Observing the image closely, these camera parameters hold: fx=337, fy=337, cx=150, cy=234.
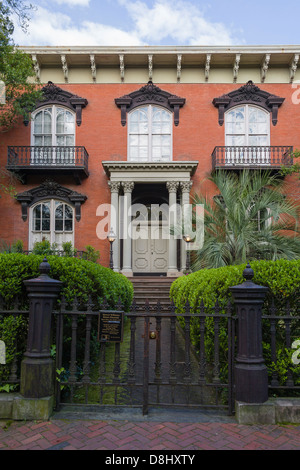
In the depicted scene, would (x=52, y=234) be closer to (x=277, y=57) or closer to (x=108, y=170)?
(x=108, y=170)

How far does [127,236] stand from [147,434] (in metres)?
12.0

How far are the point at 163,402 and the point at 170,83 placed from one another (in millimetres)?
16255

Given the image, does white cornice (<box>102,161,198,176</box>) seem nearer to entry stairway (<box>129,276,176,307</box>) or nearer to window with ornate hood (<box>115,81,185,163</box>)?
window with ornate hood (<box>115,81,185,163</box>)

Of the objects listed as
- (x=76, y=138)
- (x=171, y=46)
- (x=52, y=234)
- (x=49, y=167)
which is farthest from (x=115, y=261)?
(x=171, y=46)

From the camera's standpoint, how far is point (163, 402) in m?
4.30

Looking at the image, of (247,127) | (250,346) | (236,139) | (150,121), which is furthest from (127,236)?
(250,346)

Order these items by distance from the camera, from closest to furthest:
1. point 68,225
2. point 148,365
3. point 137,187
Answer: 1. point 148,365
2. point 68,225
3. point 137,187

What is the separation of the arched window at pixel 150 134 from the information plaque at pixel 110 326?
535 inches

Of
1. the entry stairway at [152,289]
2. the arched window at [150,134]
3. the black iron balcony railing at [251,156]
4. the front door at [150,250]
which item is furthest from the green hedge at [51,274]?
the arched window at [150,134]

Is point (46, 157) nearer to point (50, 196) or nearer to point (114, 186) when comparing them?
point (50, 196)

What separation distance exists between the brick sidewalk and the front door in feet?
44.6

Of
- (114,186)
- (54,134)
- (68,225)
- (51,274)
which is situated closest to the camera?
(51,274)

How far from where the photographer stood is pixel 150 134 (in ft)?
55.7

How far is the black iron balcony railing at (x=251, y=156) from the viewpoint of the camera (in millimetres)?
15969
